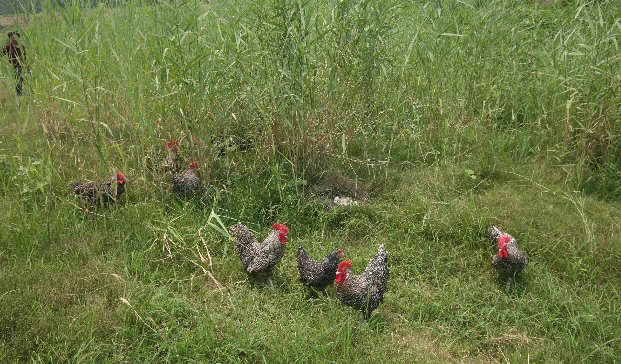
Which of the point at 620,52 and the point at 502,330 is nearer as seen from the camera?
the point at 502,330

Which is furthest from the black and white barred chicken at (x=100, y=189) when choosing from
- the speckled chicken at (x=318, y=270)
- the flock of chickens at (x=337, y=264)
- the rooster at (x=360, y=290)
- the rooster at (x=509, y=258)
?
the rooster at (x=509, y=258)

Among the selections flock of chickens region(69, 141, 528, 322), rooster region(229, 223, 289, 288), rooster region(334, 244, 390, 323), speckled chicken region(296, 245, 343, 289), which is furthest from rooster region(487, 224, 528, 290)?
rooster region(229, 223, 289, 288)

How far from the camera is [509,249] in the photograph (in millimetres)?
3285

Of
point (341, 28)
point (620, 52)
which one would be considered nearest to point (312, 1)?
point (341, 28)

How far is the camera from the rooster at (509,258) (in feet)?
10.7

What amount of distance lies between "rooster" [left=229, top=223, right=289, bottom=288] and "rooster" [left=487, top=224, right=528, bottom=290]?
1341 millimetres

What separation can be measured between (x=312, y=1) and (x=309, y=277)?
7.35ft

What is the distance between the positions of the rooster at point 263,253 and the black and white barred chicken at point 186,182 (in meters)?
0.83

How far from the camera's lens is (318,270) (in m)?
3.23

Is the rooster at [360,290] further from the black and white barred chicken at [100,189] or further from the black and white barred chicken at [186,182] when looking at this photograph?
the black and white barred chicken at [100,189]

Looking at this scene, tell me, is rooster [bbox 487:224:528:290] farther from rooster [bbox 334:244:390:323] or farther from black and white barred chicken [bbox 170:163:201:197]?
black and white barred chicken [bbox 170:163:201:197]

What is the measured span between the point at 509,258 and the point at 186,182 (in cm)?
236

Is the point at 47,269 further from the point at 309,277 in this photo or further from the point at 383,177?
the point at 383,177

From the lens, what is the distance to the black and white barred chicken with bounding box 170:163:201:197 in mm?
4062
